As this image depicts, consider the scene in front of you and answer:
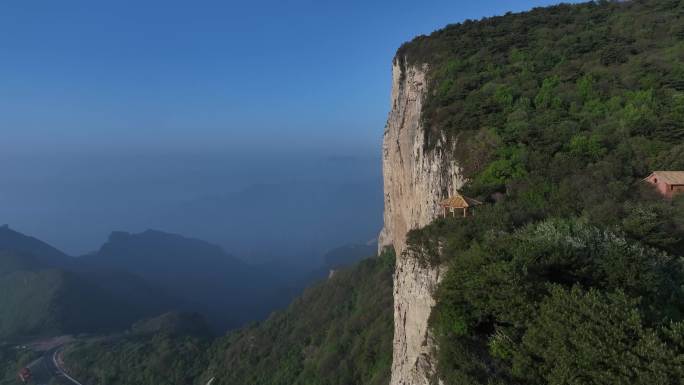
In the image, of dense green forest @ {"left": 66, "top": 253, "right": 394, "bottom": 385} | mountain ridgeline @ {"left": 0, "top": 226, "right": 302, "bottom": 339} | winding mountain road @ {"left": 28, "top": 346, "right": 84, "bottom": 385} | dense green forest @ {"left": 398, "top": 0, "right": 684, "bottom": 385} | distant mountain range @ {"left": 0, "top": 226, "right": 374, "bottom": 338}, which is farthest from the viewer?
distant mountain range @ {"left": 0, "top": 226, "right": 374, "bottom": 338}

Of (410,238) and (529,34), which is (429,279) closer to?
(410,238)

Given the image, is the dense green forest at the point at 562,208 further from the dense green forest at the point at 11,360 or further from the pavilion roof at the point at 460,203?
the dense green forest at the point at 11,360

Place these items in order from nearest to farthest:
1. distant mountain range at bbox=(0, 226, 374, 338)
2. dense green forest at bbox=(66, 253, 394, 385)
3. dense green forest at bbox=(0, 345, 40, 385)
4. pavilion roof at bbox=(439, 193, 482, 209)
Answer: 1. pavilion roof at bbox=(439, 193, 482, 209)
2. dense green forest at bbox=(66, 253, 394, 385)
3. dense green forest at bbox=(0, 345, 40, 385)
4. distant mountain range at bbox=(0, 226, 374, 338)

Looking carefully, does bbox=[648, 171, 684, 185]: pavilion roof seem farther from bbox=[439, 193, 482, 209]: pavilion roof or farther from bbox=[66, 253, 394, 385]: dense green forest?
bbox=[66, 253, 394, 385]: dense green forest

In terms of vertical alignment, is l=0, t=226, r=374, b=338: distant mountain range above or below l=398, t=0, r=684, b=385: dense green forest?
below

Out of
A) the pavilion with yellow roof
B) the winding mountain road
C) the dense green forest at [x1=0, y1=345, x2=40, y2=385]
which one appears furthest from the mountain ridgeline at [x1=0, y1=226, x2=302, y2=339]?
the pavilion with yellow roof

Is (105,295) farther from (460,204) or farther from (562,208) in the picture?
(562,208)

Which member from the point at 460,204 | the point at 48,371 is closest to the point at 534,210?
the point at 460,204
